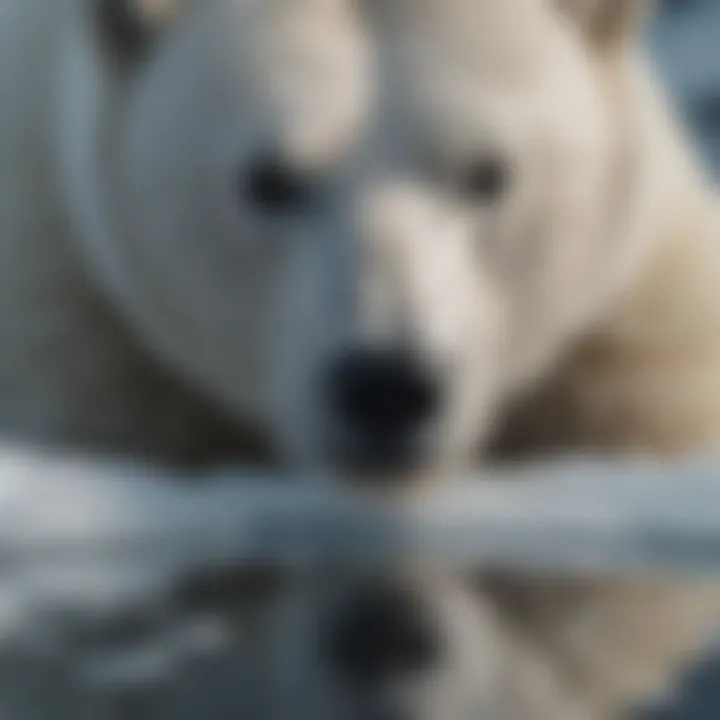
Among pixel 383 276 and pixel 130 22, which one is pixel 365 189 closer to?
pixel 383 276

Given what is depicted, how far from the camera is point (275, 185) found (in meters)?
1.03

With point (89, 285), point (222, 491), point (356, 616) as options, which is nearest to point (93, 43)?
point (89, 285)

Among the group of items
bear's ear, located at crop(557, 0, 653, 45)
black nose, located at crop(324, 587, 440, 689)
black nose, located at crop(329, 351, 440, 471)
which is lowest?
black nose, located at crop(324, 587, 440, 689)

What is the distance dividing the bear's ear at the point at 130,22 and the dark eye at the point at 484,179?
0.58 ft

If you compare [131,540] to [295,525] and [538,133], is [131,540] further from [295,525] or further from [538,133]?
[538,133]

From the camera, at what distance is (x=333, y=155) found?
1.01m

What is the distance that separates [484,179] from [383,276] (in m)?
0.08

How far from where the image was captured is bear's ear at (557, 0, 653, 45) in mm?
1078

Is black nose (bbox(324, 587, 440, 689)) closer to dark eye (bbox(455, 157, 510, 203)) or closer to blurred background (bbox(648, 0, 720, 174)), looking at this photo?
dark eye (bbox(455, 157, 510, 203))

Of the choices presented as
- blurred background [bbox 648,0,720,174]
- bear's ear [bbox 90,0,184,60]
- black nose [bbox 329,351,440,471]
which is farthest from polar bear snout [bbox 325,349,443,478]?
blurred background [bbox 648,0,720,174]

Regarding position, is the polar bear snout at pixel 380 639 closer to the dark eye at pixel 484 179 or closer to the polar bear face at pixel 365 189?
the polar bear face at pixel 365 189

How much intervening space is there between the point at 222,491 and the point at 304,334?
0.13 meters

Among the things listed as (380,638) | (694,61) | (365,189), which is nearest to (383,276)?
(365,189)

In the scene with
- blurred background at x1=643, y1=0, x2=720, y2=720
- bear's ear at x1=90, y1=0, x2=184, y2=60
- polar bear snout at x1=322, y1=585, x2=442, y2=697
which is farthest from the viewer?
blurred background at x1=643, y1=0, x2=720, y2=720
